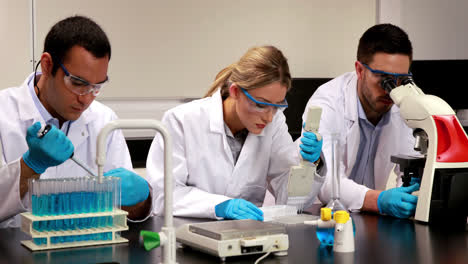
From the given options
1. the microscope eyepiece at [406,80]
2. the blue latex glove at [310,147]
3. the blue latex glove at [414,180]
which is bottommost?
the blue latex glove at [414,180]

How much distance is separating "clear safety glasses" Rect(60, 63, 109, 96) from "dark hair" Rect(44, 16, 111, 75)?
69 mm

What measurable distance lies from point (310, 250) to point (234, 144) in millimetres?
1150

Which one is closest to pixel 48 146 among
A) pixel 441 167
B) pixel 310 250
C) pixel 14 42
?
pixel 310 250

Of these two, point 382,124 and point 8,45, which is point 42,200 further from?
point 8,45

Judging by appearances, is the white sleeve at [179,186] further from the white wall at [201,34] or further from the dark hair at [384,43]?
the white wall at [201,34]

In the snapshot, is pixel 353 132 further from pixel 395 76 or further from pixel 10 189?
pixel 10 189

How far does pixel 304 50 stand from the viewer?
498cm

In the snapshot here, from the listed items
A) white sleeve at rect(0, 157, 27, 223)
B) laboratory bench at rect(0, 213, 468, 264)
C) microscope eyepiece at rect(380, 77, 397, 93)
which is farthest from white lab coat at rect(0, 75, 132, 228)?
microscope eyepiece at rect(380, 77, 397, 93)

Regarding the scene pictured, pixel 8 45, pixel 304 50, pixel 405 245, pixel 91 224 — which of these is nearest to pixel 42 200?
pixel 91 224

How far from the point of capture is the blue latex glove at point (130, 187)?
2324 millimetres

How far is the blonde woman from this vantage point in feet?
8.98

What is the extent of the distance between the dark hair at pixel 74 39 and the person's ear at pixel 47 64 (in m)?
0.02

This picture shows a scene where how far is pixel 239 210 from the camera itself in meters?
2.41

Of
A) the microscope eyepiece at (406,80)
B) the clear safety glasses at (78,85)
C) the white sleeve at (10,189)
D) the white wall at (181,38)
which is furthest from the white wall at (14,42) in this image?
the microscope eyepiece at (406,80)
